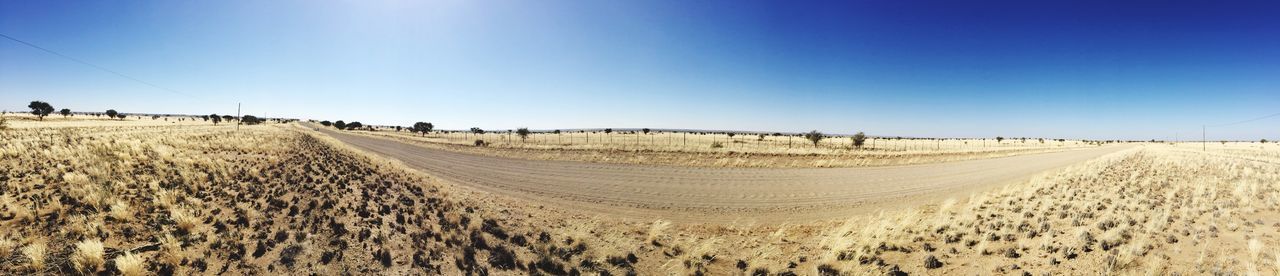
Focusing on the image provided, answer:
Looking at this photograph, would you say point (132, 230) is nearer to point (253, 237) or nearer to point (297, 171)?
point (253, 237)

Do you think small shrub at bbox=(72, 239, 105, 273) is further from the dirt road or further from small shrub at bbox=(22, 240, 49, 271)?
the dirt road

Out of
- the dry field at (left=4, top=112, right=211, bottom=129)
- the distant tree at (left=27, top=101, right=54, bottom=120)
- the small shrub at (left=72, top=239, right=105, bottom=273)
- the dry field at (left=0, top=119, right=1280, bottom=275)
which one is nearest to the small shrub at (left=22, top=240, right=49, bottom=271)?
the dry field at (left=0, top=119, right=1280, bottom=275)

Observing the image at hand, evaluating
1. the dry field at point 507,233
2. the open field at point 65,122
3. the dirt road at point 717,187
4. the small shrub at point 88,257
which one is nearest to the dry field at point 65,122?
the open field at point 65,122

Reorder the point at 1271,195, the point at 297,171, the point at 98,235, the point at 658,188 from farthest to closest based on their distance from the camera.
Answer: the point at 658,188
the point at 297,171
the point at 1271,195
the point at 98,235

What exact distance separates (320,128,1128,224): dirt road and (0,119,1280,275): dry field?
1.63m

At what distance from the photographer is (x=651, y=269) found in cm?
843

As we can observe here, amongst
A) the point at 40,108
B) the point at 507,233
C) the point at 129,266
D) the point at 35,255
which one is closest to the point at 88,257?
the point at 35,255

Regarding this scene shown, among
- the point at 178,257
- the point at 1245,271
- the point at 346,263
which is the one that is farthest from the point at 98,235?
the point at 1245,271

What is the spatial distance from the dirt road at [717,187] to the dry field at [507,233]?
64.1 inches

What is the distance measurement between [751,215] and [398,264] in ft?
33.0

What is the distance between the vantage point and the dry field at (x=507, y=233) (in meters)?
6.91

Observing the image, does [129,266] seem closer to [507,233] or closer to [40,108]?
[507,233]

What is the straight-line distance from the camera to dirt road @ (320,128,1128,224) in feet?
47.3

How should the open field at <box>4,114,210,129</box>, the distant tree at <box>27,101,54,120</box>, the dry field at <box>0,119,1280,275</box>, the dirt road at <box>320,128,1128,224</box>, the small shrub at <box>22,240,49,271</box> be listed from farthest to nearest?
the distant tree at <box>27,101,54,120</box>, the open field at <box>4,114,210,129</box>, the dirt road at <box>320,128,1128,224</box>, the dry field at <box>0,119,1280,275</box>, the small shrub at <box>22,240,49,271</box>
